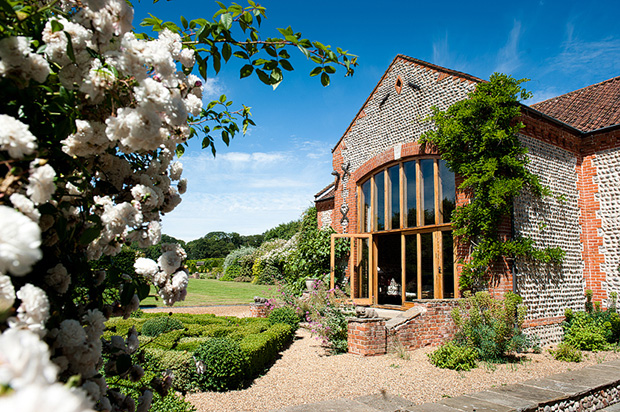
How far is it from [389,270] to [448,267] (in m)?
2.42

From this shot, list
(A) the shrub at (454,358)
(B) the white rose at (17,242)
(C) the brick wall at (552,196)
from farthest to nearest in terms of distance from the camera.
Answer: (C) the brick wall at (552,196), (A) the shrub at (454,358), (B) the white rose at (17,242)

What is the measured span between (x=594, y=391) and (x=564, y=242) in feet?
17.6

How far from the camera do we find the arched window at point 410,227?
9.55 meters

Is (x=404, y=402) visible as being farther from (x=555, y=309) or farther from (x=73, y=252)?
(x=555, y=309)

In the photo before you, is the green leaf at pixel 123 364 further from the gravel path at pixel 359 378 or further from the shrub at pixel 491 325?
the shrub at pixel 491 325

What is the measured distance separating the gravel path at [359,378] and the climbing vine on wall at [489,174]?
204 centimetres

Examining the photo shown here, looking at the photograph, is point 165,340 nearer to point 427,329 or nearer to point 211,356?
point 211,356

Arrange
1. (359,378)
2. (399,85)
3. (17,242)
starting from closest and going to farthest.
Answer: (17,242) < (359,378) < (399,85)

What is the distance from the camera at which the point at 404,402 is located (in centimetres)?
476

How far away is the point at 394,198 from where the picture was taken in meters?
11.1

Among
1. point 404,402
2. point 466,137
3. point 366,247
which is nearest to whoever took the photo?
point 404,402

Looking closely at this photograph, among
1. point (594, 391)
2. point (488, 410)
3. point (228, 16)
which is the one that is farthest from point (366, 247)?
point (228, 16)

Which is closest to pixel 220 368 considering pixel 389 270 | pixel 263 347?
pixel 263 347

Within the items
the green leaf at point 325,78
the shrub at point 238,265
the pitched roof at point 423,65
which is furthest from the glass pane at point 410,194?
the shrub at point 238,265
